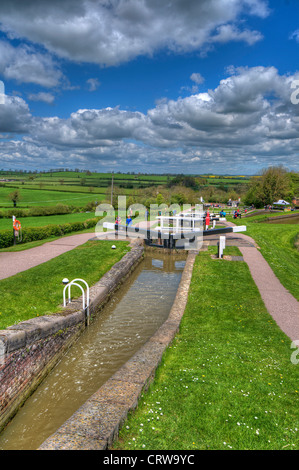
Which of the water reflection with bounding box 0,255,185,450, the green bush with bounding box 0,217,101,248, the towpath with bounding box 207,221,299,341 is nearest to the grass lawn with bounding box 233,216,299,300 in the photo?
the towpath with bounding box 207,221,299,341

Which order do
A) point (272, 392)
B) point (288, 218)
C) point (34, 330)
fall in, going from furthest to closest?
1. point (288, 218)
2. point (34, 330)
3. point (272, 392)

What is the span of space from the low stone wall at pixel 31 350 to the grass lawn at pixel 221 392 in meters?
2.32

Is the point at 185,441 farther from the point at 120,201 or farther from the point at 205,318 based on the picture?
the point at 120,201

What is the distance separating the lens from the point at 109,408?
13.2ft

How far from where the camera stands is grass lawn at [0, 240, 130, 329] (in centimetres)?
707

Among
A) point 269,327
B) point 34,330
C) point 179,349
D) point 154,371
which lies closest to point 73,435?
point 154,371

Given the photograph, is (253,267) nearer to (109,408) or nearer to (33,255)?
(109,408)

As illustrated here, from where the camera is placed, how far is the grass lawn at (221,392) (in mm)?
3605

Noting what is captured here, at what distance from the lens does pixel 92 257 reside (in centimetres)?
1359

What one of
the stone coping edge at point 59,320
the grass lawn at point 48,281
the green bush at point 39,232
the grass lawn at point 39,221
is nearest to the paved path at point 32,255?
the grass lawn at point 48,281

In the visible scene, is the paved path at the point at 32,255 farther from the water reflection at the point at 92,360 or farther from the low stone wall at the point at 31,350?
the low stone wall at the point at 31,350

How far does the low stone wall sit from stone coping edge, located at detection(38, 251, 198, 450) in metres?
1.60

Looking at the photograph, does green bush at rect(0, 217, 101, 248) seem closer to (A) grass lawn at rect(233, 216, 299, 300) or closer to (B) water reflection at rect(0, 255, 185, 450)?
(B) water reflection at rect(0, 255, 185, 450)
